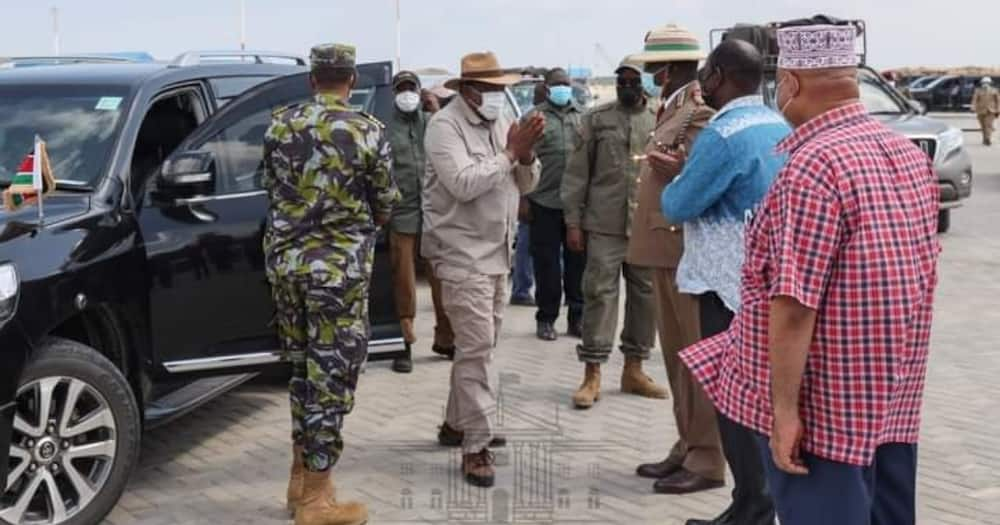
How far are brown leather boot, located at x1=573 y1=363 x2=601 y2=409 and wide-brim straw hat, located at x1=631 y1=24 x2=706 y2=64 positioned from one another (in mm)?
1846

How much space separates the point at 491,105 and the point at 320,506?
1900 mm

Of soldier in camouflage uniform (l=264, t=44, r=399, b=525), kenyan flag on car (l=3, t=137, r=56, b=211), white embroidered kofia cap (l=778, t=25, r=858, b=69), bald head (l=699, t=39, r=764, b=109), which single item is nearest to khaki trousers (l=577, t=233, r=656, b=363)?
soldier in camouflage uniform (l=264, t=44, r=399, b=525)

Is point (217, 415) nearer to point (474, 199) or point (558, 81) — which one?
point (474, 199)

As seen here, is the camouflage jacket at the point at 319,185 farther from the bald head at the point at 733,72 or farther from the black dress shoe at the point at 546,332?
the black dress shoe at the point at 546,332

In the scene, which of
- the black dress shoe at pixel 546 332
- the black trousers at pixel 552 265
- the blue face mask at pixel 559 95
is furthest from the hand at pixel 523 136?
the blue face mask at pixel 559 95

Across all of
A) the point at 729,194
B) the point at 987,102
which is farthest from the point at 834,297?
the point at 987,102

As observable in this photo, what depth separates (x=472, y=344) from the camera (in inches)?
207

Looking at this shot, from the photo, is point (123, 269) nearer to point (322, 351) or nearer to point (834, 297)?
point (322, 351)

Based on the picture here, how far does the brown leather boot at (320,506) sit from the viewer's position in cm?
469

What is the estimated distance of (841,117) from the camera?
2.83 m

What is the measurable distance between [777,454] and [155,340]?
123 inches

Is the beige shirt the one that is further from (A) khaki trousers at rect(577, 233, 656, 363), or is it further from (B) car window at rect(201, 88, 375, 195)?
(A) khaki trousers at rect(577, 233, 656, 363)

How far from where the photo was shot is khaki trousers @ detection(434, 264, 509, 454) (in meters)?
5.23

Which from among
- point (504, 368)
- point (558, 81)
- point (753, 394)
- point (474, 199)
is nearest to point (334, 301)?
point (474, 199)
